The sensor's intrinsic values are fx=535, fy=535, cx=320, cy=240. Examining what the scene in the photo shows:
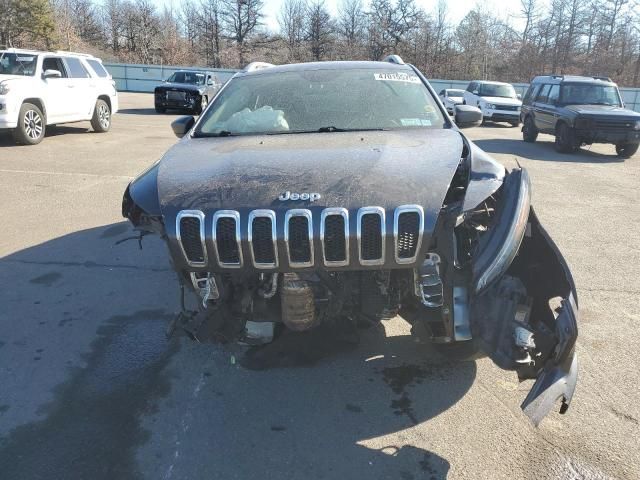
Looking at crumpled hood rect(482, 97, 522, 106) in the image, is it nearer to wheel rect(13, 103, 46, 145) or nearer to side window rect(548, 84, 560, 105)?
side window rect(548, 84, 560, 105)

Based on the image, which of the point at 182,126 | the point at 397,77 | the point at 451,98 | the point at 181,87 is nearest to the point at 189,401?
the point at 182,126

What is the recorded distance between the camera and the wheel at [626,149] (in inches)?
504

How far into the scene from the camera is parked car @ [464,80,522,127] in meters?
20.5

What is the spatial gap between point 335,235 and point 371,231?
17 cm

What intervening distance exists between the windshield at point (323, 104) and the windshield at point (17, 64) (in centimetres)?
914

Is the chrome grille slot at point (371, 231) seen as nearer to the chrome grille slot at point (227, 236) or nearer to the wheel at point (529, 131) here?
the chrome grille slot at point (227, 236)

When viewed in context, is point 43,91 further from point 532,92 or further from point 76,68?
point 532,92

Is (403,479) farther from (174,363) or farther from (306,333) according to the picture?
(174,363)

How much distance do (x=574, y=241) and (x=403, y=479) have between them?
14.9 ft

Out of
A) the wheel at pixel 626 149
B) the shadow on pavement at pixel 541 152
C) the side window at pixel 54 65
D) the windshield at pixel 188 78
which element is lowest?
the shadow on pavement at pixel 541 152

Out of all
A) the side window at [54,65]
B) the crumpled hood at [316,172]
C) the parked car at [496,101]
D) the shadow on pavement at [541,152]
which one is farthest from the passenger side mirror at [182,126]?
the parked car at [496,101]

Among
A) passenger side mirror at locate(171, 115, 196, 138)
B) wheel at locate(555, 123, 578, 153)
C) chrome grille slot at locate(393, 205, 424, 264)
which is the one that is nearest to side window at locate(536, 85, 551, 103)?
wheel at locate(555, 123, 578, 153)

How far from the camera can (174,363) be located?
348 centimetres

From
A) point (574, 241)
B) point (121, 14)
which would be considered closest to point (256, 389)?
point (574, 241)
